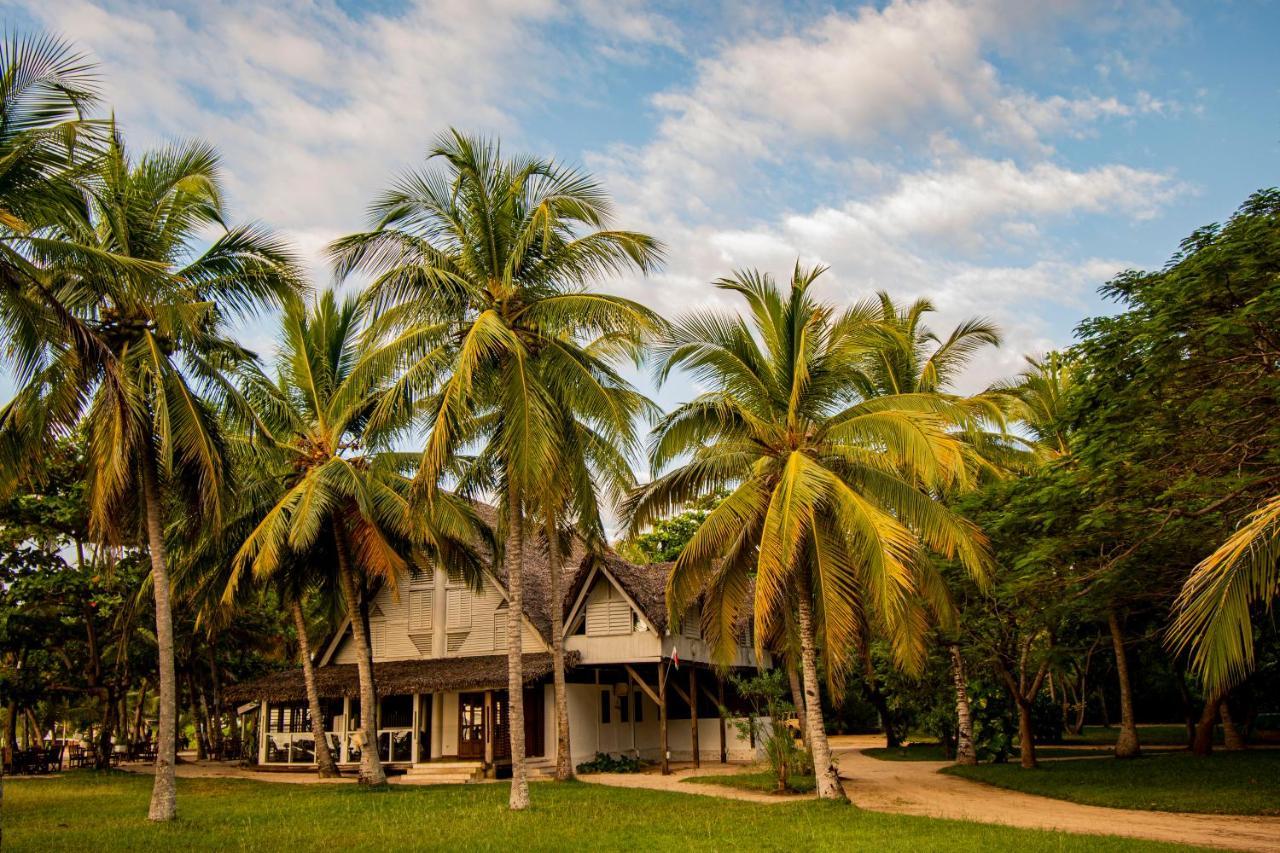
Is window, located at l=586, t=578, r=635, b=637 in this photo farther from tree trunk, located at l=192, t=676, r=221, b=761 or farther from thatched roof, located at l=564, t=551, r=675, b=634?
tree trunk, located at l=192, t=676, r=221, b=761

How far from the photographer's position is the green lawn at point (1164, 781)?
1543cm

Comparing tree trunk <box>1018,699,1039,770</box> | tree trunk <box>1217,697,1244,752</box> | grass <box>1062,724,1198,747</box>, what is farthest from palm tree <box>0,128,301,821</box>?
grass <box>1062,724,1198,747</box>

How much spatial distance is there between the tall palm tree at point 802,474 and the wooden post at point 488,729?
1012 cm

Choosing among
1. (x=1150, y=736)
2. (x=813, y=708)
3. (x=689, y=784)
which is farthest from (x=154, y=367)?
(x=1150, y=736)

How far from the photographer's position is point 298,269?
51.9ft

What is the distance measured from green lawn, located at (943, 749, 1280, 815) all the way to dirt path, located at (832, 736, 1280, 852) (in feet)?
1.58

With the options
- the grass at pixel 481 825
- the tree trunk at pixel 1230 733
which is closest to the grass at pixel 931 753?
the tree trunk at pixel 1230 733

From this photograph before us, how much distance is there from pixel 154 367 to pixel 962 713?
20050mm

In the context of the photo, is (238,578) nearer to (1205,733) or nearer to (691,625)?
(691,625)

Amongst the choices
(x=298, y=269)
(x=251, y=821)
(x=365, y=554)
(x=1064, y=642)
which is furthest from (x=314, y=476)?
(x=1064, y=642)

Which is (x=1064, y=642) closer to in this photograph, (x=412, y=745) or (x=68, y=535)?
(x=412, y=745)

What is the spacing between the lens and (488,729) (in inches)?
990

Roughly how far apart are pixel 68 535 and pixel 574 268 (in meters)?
19.1

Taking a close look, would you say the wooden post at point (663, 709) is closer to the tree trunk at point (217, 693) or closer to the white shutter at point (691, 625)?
the white shutter at point (691, 625)
